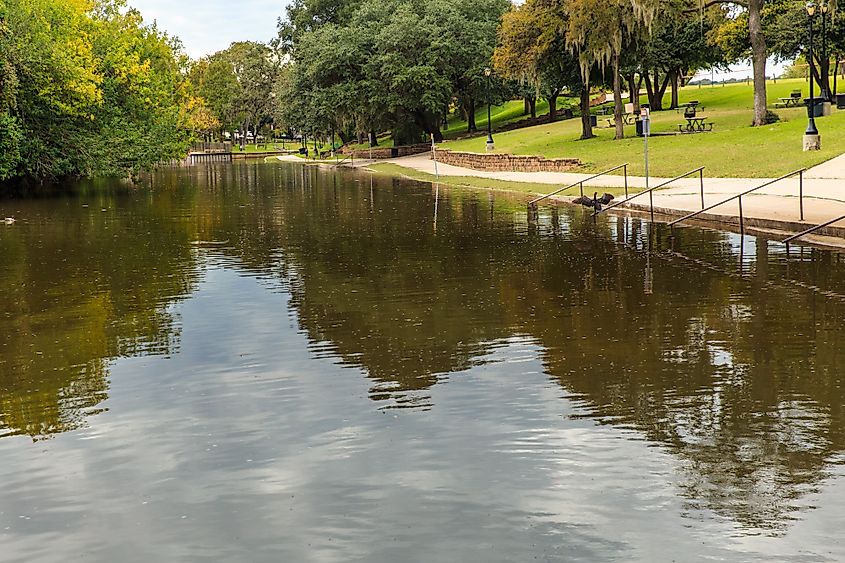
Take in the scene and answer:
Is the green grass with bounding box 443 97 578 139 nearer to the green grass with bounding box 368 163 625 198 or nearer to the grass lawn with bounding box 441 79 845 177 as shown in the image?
the grass lawn with bounding box 441 79 845 177

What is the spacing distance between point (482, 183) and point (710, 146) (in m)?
9.86

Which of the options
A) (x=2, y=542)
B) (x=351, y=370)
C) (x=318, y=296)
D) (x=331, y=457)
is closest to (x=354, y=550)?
(x=331, y=457)

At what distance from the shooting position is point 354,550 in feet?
19.6

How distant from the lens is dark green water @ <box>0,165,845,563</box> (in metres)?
6.20

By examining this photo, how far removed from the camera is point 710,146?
41.9 m

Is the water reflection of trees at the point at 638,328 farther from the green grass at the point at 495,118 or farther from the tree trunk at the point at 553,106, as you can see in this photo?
the green grass at the point at 495,118

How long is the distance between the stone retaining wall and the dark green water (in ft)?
90.1

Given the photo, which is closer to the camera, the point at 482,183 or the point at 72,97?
the point at 482,183

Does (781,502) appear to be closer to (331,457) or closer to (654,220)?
(331,457)

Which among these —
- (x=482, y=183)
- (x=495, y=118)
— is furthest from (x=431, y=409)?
(x=495, y=118)

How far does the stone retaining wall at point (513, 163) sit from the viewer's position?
45625 millimetres

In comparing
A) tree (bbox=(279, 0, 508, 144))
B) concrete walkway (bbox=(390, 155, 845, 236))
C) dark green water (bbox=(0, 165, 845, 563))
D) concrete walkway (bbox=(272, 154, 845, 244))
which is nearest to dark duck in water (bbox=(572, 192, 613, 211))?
concrete walkway (bbox=(272, 154, 845, 244))

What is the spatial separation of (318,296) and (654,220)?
12014mm

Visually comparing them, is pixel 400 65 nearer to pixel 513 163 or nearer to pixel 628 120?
pixel 628 120
